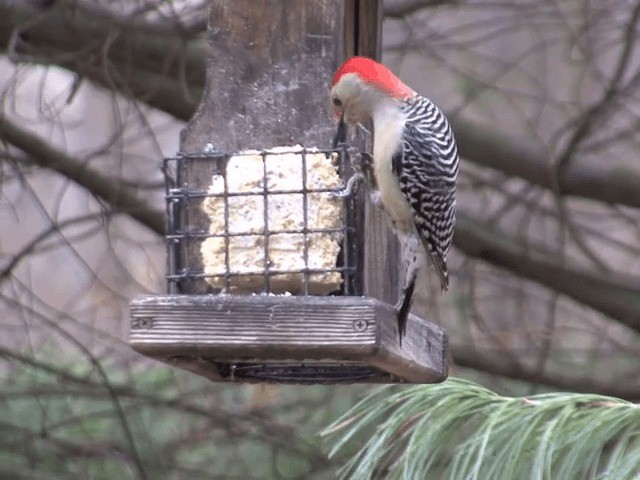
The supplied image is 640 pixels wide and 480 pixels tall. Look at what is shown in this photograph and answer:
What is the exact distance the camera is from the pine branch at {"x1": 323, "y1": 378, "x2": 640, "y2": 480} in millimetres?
2303

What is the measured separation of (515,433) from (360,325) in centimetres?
41

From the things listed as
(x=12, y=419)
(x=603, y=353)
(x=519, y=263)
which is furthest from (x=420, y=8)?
(x=12, y=419)

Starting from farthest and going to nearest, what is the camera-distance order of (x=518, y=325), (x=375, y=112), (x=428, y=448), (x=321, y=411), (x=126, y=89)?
1. (x=518, y=325)
2. (x=321, y=411)
3. (x=126, y=89)
4. (x=375, y=112)
5. (x=428, y=448)

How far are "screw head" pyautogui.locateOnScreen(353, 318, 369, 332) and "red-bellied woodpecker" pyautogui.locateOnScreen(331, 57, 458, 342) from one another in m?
0.39

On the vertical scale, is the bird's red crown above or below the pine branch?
above

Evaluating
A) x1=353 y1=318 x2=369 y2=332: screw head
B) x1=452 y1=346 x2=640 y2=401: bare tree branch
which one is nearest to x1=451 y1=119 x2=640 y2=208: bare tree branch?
x1=452 y1=346 x2=640 y2=401: bare tree branch

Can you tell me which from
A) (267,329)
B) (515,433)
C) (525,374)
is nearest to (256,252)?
(267,329)

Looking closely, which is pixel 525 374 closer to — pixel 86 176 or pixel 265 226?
pixel 86 176

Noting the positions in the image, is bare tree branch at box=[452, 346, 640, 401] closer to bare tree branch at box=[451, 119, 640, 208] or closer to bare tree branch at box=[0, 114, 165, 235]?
bare tree branch at box=[451, 119, 640, 208]

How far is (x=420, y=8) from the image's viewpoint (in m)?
4.44

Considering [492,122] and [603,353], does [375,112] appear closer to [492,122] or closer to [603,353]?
[603,353]

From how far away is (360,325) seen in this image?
2.64m

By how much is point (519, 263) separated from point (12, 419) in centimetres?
195

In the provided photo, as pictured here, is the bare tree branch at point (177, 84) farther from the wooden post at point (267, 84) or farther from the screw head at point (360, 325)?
the screw head at point (360, 325)
